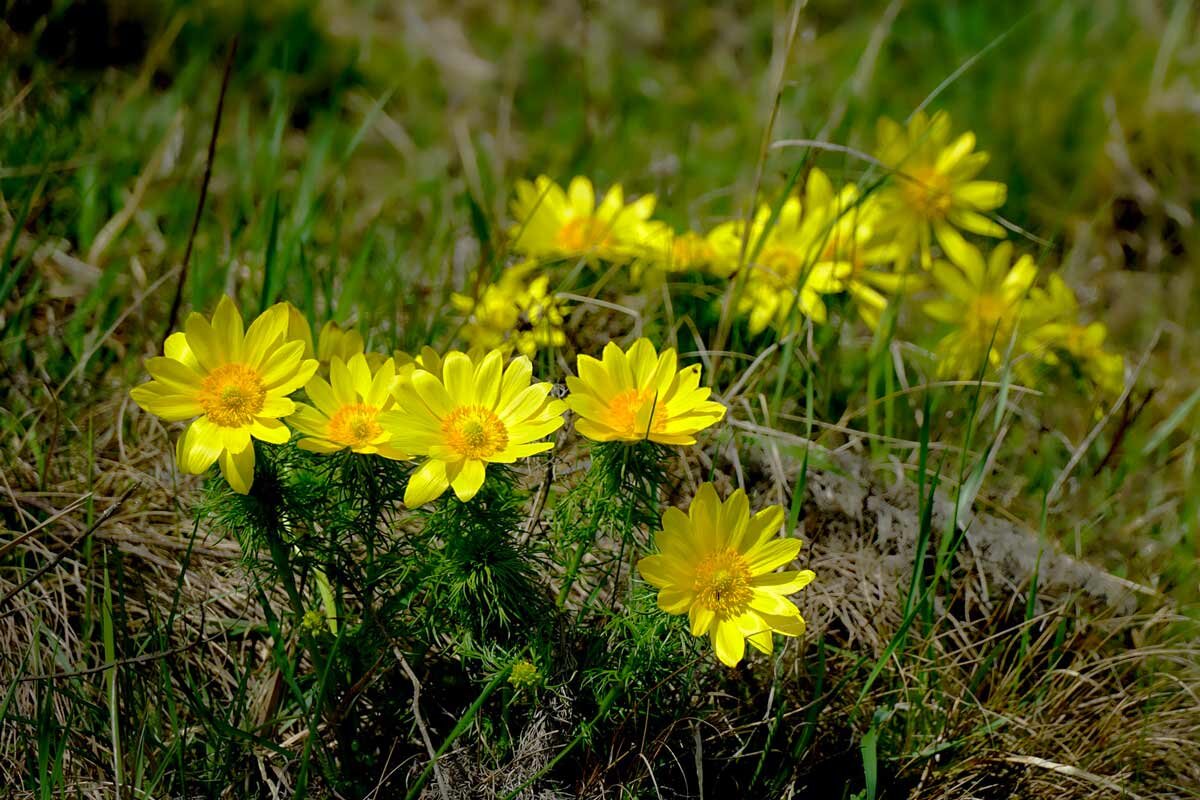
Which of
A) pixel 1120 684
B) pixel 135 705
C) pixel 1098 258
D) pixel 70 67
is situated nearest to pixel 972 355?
pixel 1120 684

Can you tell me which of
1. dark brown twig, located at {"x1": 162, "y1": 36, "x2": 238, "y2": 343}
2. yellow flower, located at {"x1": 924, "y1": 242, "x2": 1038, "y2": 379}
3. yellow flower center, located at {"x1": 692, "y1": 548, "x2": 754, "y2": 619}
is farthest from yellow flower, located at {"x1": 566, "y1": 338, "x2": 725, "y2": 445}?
yellow flower, located at {"x1": 924, "y1": 242, "x2": 1038, "y2": 379}

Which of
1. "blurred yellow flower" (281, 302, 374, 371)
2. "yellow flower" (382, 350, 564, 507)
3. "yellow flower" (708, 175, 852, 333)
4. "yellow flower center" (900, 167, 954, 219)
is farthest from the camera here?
"yellow flower center" (900, 167, 954, 219)

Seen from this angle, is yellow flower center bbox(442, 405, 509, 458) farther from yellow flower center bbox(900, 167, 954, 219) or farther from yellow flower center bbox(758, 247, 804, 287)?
yellow flower center bbox(900, 167, 954, 219)

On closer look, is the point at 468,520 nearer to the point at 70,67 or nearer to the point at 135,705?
A: the point at 135,705

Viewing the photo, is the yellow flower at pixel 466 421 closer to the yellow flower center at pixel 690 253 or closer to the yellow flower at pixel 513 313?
the yellow flower at pixel 513 313

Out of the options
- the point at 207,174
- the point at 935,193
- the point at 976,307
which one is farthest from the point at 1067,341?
the point at 207,174
